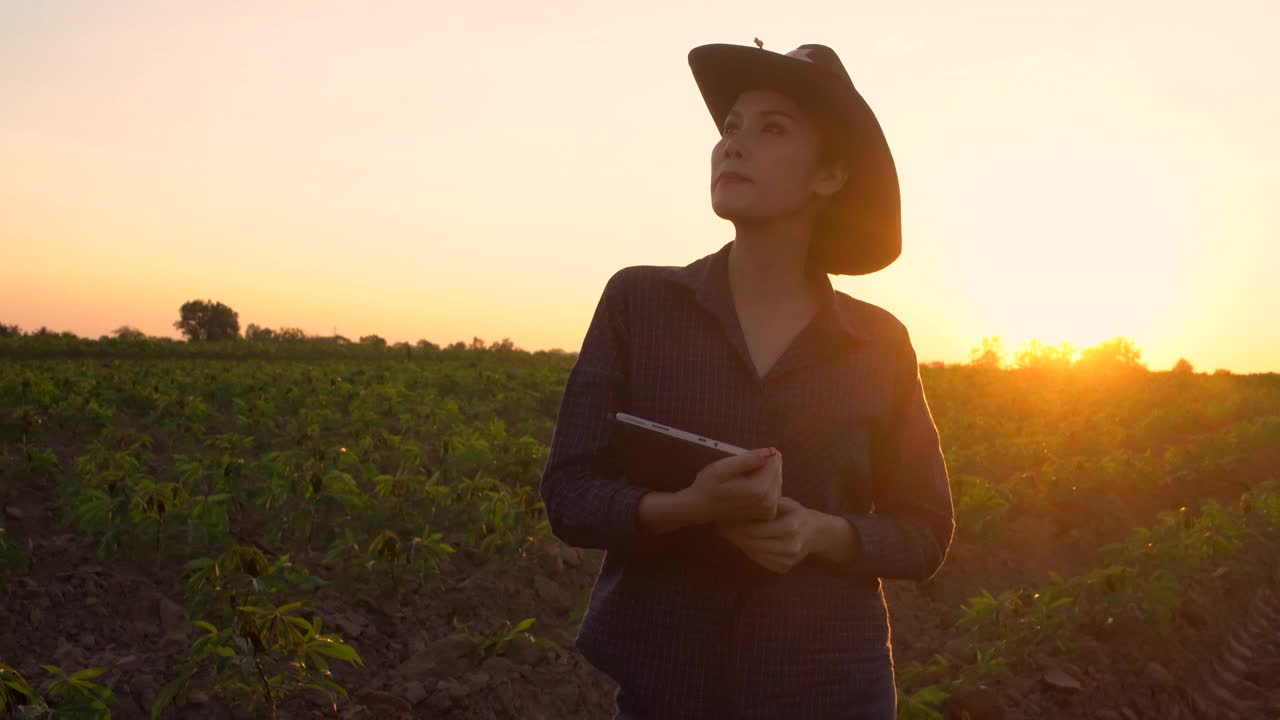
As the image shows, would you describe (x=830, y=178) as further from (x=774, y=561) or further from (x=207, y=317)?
(x=207, y=317)

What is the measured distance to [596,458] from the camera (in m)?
1.84

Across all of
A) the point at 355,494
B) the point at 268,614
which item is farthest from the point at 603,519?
the point at 355,494

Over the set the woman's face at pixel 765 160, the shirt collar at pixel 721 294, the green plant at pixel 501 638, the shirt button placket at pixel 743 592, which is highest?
the woman's face at pixel 765 160

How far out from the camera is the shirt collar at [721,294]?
1.92m

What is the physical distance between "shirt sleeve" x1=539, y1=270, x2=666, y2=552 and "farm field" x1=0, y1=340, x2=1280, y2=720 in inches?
56.9

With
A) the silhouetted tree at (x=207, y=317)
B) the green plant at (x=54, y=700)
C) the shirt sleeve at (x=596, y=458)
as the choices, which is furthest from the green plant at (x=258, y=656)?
the silhouetted tree at (x=207, y=317)

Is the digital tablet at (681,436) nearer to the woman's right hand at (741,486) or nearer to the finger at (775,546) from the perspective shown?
the woman's right hand at (741,486)

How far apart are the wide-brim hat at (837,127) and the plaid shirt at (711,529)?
208mm

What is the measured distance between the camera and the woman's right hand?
5.01 ft

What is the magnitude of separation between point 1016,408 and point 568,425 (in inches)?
515

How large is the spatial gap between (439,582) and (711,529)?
3.67 metres

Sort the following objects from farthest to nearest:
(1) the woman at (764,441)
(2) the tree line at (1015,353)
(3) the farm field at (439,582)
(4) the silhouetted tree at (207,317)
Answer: (4) the silhouetted tree at (207,317), (2) the tree line at (1015,353), (3) the farm field at (439,582), (1) the woman at (764,441)

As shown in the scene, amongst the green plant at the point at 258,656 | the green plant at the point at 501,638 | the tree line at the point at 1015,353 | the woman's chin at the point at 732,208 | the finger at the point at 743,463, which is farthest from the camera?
the tree line at the point at 1015,353

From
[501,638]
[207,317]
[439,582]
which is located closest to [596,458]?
[501,638]
